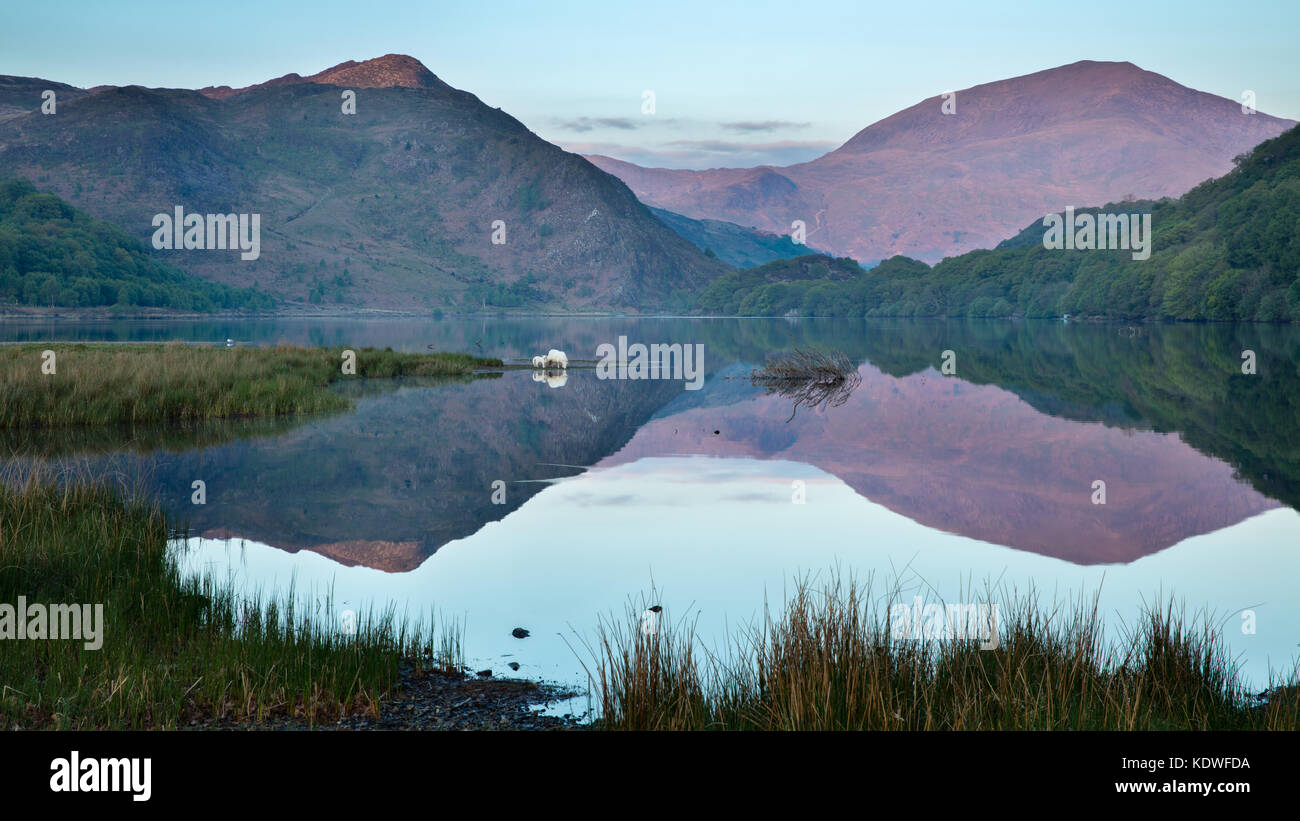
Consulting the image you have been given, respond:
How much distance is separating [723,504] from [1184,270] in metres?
115

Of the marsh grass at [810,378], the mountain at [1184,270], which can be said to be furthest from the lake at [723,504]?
the mountain at [1184,270]

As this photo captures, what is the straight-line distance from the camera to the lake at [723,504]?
1111 centimetres

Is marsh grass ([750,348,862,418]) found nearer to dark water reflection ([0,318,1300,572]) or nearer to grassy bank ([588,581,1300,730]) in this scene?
dark water reflection ([0,318,1300,572])

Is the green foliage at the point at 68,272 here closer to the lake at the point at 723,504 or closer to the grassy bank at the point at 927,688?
the lake at the point at 723,504

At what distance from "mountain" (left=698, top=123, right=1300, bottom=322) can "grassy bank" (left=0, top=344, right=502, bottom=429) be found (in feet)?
307

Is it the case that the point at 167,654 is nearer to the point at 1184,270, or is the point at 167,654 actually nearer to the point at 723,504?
the point at 723,504

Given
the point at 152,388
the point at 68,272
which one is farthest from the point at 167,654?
the point at 68,272

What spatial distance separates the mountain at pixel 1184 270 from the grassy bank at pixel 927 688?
100 meters

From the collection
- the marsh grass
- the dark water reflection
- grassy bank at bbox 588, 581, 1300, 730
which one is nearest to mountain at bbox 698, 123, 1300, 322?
the dark water reflection

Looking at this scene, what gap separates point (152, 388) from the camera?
27031mm

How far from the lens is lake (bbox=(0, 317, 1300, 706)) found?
1111cm

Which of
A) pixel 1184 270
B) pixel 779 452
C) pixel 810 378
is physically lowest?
pixel 779 452
